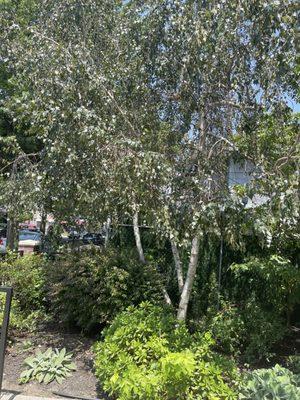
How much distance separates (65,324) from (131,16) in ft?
14.3

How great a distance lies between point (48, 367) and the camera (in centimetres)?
543

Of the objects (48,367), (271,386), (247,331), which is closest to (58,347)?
(48,367)

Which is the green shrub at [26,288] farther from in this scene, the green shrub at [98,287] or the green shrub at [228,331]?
the green shrub at [228,331]

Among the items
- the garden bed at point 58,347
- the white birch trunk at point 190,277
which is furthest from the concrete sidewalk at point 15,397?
the white birch trunk at point 190,277

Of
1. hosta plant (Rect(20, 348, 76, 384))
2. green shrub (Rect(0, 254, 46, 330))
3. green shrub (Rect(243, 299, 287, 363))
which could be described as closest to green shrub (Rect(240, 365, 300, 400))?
green shrub (Rect(243, 299, 287, 363))

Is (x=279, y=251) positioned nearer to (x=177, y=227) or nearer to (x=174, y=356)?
(x=177, y=227)

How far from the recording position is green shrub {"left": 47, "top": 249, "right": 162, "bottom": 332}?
254 inches

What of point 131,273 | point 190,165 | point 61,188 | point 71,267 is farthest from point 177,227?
point 71,267

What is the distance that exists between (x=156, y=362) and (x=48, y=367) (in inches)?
61.7

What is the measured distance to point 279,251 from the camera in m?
6.68

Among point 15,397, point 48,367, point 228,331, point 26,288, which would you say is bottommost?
point 15,397

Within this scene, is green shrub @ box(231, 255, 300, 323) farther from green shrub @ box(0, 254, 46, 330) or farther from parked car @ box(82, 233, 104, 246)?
green shrub @ box(0, 254, 46, 330)

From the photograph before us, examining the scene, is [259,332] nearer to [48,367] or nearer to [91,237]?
[48,367]

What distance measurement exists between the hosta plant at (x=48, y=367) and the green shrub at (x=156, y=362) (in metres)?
0.64
